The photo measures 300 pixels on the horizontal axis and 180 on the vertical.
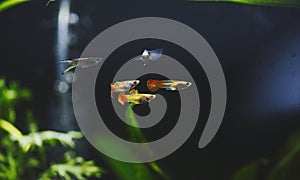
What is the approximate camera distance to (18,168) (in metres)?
Result: 1.73

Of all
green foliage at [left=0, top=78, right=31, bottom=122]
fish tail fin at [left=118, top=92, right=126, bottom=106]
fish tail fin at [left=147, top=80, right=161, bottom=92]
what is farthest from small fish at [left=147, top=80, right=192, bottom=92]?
green foliage at [left=0, top=78, right=31, bottom=122]

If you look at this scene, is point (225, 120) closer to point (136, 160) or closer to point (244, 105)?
point (244, 105)

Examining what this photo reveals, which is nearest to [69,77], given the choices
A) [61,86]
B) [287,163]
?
[61,86]

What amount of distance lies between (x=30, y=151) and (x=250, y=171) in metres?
0.97

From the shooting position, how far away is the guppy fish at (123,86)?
1457 mm

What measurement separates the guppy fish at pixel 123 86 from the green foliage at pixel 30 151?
263 millimetres

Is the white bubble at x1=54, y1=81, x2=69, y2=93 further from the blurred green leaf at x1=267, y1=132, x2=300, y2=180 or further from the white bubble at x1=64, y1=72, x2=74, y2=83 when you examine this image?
the blurred green leaf at x1=267, y1=132, x2=300, y2=180

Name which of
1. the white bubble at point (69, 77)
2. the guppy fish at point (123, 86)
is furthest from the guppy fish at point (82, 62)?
Answer: the guppy fish at point (123, 86)

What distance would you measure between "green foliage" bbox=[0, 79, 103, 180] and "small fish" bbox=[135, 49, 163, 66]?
434 mm

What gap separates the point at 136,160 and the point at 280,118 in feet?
1.85

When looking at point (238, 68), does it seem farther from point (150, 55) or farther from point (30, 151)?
point (30, 151)

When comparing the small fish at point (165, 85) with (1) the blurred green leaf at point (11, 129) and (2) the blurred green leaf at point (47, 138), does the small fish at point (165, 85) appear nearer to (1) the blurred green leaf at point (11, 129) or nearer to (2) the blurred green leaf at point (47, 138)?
(2) the blurred green leaf at point (47, 138)

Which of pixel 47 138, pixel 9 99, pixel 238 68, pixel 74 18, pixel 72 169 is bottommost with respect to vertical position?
pixel 72 169

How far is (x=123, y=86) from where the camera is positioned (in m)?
1.50
